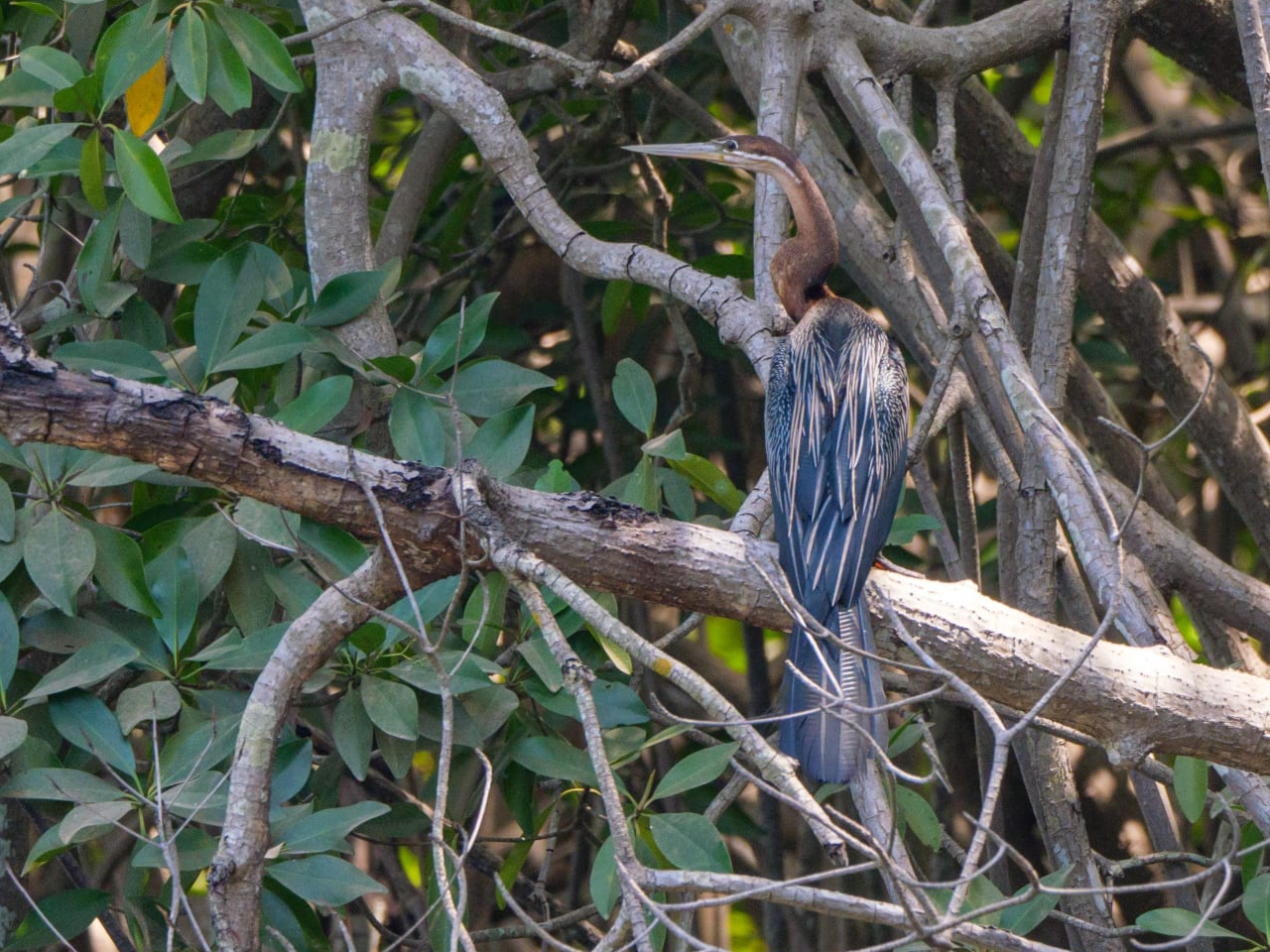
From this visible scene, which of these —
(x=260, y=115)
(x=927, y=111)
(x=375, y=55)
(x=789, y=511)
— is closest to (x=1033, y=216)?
Answer: (x=927, y=111)

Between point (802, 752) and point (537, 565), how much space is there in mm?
659

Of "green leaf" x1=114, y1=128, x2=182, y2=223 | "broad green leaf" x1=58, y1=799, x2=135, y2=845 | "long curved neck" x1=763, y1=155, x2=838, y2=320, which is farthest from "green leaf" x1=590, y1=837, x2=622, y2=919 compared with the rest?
"long curved neck" x1=763, y1=155, x2=838, y2=320

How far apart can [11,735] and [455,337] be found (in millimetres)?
1085

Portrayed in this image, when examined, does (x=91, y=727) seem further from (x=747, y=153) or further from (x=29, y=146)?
(x=747, y=153)

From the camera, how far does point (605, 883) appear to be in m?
2.02

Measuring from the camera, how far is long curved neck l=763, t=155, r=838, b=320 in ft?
10.3

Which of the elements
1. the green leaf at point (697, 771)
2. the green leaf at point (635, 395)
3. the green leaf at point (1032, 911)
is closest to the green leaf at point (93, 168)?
the green leaf at point (635, 395)

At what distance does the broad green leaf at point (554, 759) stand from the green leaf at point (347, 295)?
953mm

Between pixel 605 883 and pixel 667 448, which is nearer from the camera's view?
pixel 605 883

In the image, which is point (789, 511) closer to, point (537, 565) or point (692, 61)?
point (537, 565)

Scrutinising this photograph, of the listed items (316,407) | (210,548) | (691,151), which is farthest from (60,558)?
(691,151)

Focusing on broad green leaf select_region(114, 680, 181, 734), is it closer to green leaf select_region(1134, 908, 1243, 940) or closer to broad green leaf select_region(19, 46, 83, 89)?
broad green leaf select_region(19, 46, 83, 89)

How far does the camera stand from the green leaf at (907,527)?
2650mm

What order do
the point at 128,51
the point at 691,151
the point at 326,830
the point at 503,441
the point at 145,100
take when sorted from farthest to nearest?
the point at 691,151 → the point at 145,100 → the point at 128,51 → the point at 503,441 → the point at 326,830
